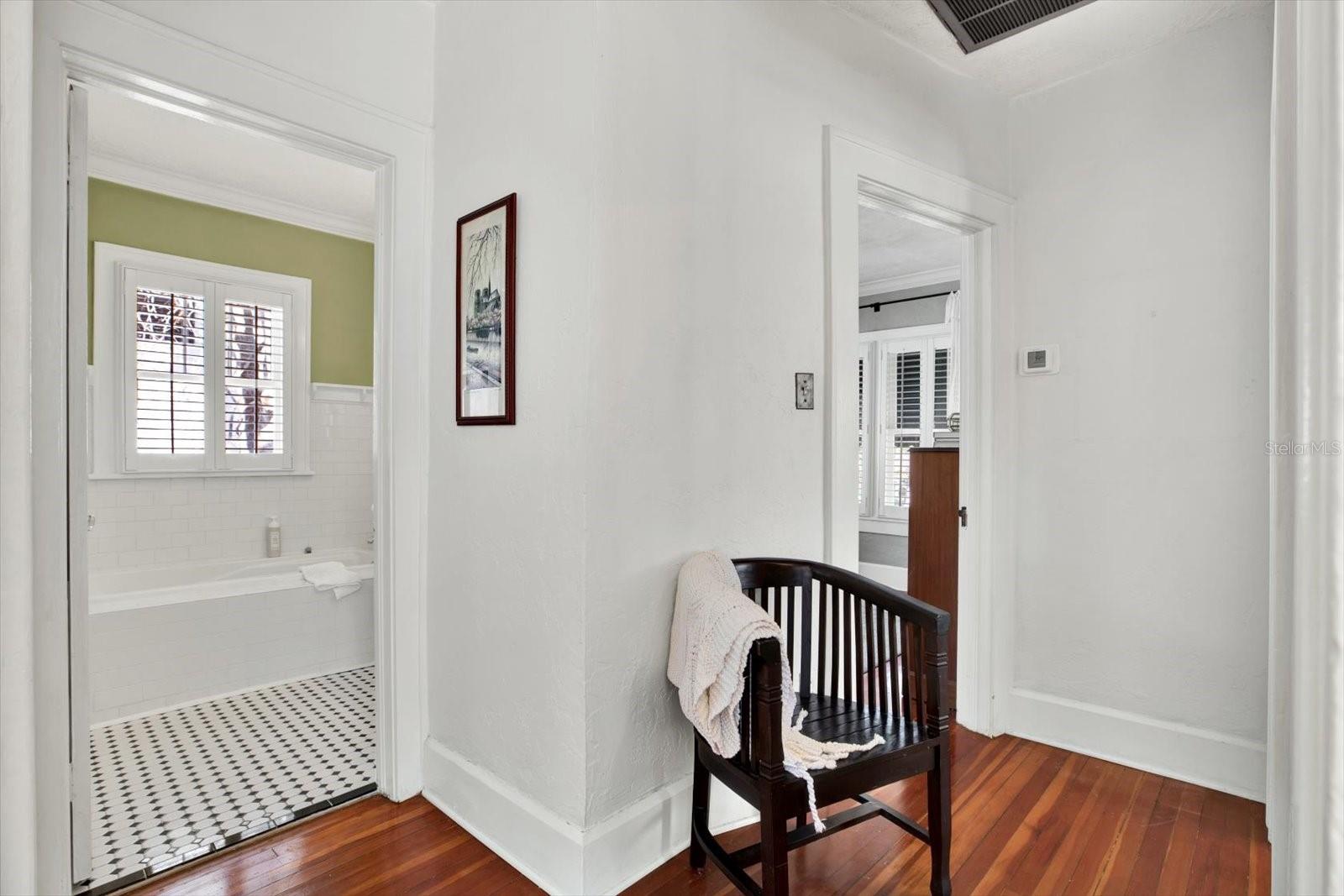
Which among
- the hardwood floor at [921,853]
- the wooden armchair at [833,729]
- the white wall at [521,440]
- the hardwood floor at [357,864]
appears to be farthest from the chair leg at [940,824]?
the hardwood floor at [357,864]

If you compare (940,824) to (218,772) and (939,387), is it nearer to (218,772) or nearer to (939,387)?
(218,772)

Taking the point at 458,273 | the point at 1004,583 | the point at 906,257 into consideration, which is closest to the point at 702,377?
the point at 458,273

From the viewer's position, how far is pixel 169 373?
3.83m

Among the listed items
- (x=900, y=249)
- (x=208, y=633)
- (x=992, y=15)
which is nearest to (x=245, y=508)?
(x=208, y=633)

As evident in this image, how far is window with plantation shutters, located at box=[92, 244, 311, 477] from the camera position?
3.63 m

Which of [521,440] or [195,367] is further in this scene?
[195,367]

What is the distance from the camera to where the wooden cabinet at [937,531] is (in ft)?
10.1

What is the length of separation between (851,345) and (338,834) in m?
2.20

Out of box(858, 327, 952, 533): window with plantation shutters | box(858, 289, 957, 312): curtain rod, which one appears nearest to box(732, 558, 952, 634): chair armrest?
box(858, 327, 952, 533): window with plantation shutters

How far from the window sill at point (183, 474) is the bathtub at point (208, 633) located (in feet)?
1.60

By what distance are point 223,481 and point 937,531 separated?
3.89 meters

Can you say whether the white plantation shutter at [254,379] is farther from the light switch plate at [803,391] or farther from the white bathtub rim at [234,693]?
the light switch plate at [803,391]

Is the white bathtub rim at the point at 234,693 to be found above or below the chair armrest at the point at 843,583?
below

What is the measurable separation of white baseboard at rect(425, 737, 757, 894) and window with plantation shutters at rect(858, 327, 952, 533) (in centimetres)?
392
